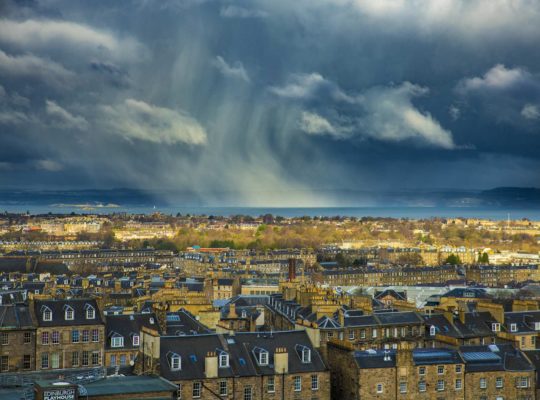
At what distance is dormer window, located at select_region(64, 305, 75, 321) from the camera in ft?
188

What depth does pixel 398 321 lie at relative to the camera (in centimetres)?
6372

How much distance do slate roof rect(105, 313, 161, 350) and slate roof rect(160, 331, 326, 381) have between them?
12.1 metres

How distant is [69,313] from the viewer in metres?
57.3

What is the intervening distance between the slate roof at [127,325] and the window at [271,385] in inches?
563

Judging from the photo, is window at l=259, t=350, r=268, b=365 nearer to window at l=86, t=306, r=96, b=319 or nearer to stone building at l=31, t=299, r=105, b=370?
stone building at l=31, t=299, r=105, b=370

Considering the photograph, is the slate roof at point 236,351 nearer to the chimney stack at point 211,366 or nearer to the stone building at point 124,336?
the chimney stack at point 211,366

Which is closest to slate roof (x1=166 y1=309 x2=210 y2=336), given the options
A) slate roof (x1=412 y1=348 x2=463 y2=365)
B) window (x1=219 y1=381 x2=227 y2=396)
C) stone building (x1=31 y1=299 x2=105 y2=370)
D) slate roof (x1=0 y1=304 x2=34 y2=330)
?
stone building (x1=31 y1=299 x2=105 y2=370)

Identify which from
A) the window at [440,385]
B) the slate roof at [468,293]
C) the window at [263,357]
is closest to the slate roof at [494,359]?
the window at [440,385]

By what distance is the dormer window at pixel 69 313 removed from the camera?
5719cm

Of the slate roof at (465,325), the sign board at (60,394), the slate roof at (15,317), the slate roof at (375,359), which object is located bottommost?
the sign board at (60,394)

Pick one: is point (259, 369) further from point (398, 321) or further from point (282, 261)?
point (282, 261)

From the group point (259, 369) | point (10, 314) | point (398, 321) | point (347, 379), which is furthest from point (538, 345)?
point (10, 314)

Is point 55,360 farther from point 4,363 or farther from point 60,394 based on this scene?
point 60,394

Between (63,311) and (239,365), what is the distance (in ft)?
55.4
